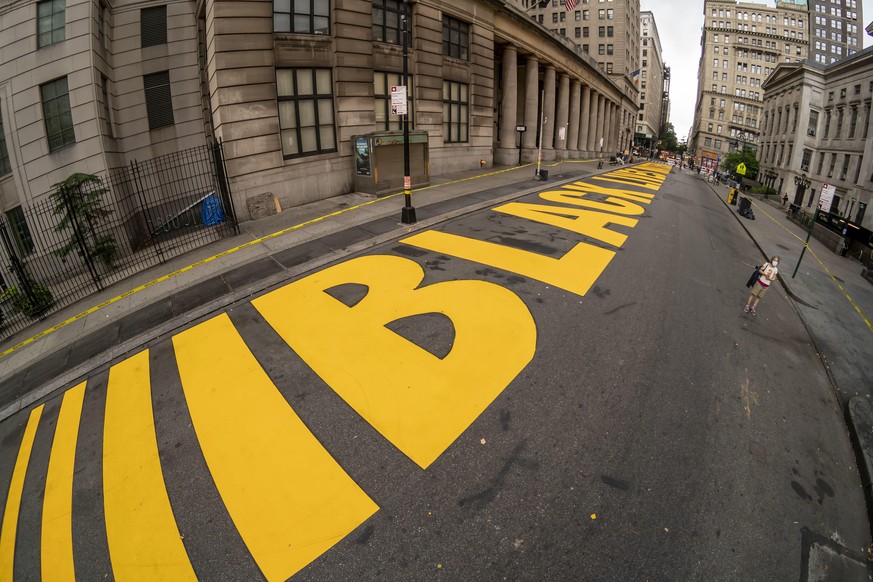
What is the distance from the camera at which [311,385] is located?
5.91 m

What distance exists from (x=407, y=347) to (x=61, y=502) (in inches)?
187

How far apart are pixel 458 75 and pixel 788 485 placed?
1052 inches

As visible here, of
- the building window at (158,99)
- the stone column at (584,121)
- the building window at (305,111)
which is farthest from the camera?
the stone column at (584,121)

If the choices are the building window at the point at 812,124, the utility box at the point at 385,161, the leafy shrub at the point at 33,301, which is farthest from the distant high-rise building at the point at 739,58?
the leafy shrub at the point at 33,301

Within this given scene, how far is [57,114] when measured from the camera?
16.3m

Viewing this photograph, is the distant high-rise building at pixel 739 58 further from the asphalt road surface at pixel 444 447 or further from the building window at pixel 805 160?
the asphalt road surface at pixel 444 447

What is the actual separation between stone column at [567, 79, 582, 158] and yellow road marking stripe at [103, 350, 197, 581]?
52254 mm

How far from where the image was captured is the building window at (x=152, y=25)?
61.2ft

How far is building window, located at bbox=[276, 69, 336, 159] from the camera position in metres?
16.6

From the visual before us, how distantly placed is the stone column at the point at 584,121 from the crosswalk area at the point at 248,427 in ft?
170

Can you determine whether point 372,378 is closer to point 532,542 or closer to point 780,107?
point 532,542

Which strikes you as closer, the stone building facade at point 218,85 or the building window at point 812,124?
the stone building facade at point 218,85

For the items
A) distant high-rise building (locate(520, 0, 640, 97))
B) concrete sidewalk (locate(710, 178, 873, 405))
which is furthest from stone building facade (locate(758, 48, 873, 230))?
distant high-rise building (locate(520, 0, 640, 97))

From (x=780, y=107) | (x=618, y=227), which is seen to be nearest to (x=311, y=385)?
(x=618, y=227)
